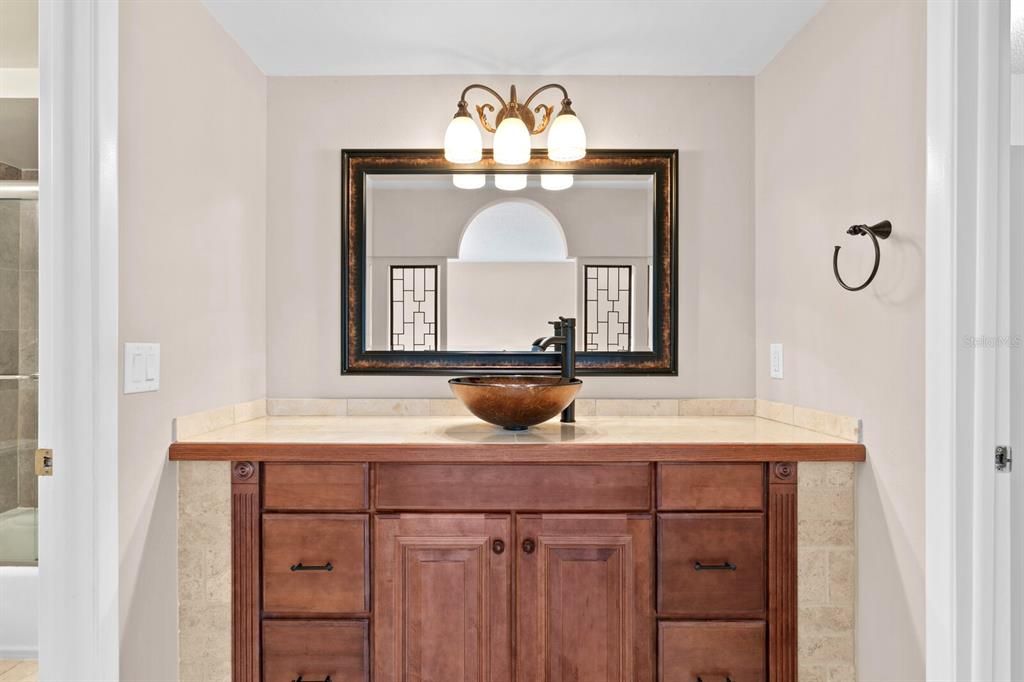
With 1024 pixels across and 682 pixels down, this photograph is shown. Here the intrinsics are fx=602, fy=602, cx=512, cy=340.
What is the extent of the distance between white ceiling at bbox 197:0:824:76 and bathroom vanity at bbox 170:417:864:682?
4.27 feet

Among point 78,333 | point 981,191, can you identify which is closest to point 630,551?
point 981,191

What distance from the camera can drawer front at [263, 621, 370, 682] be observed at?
159cm

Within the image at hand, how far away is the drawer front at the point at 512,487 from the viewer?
63.1 inches

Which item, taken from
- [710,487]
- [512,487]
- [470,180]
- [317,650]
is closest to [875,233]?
[710,487]

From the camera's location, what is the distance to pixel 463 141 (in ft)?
6.83

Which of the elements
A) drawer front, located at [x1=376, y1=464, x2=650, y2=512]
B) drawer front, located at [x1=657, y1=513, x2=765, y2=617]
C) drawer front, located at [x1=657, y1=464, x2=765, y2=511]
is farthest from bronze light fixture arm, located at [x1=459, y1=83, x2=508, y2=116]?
drawer front, located at [x1=657, y1=513, x2=765, y2=617]

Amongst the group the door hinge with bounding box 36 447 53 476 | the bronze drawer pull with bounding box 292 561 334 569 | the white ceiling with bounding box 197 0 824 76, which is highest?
the white ceiling with bounding box 197 0 824 76

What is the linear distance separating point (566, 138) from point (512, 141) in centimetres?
19

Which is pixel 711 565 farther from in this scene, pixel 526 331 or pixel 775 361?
pixel 526 331

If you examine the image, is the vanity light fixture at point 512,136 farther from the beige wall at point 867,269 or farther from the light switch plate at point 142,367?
the light switch plate at point 142,367

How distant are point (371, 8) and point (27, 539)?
8.13ft

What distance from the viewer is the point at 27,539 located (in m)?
2.46

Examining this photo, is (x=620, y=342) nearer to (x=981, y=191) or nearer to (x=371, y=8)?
(x=981, y=191)

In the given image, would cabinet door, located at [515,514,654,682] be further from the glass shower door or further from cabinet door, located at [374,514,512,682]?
the glass shower door
